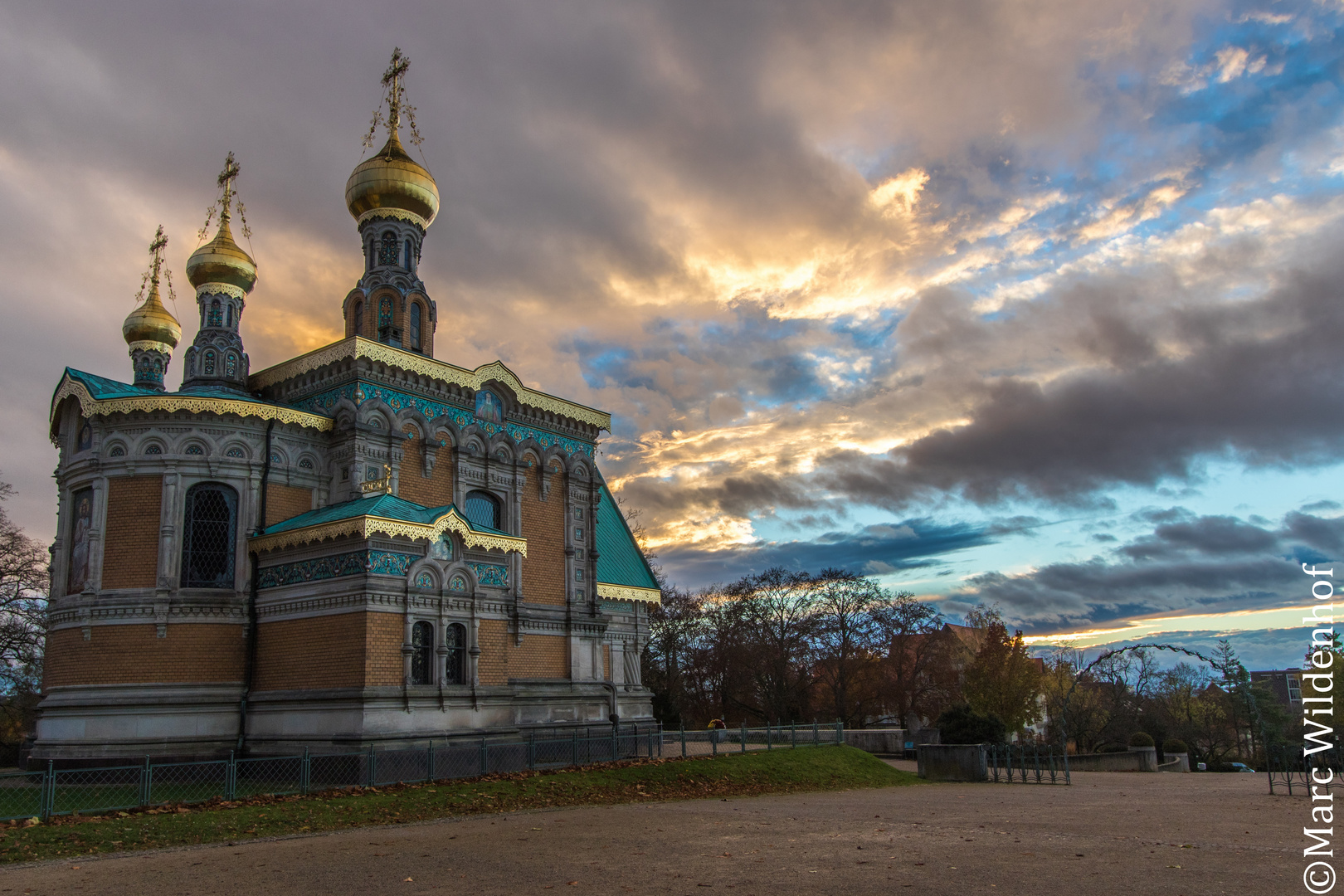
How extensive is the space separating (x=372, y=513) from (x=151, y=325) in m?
18.9

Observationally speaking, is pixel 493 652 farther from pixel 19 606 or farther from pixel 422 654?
pixel 19 606

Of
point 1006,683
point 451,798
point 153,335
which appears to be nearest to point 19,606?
point 153,335

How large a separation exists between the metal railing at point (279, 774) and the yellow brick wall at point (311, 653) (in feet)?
5.34

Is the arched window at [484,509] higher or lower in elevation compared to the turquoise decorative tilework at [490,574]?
higher

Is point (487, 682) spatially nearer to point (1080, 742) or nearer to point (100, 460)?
point (100, 460)

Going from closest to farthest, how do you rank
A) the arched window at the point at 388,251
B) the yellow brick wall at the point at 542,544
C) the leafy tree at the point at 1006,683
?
1. the yellow brick wall at the point at 542,544
2. the arched window at the point at 388,251
3. the leafy tree at the point at 1006,683

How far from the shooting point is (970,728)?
27.3 m

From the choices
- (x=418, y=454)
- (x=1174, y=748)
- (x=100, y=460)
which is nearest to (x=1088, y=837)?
(x=418, y=454)

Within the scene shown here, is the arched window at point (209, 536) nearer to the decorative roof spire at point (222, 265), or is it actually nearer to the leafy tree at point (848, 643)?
the decorative roof spire at point (222, 265)

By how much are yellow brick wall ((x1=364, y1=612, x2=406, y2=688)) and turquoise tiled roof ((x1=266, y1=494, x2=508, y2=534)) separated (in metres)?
2.12

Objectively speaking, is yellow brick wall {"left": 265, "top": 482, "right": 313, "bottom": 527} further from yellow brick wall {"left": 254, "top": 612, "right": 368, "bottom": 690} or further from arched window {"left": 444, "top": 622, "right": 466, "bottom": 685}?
arched window {"left": 444, "top": 622, "right": 466, "bottom": 685}

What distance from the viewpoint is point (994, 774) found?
25531 mm

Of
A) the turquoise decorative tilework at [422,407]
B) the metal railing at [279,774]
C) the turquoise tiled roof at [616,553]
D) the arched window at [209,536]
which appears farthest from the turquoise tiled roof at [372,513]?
the turquoise tiled roof at [616,553]

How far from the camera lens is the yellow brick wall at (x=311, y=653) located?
775 inches
